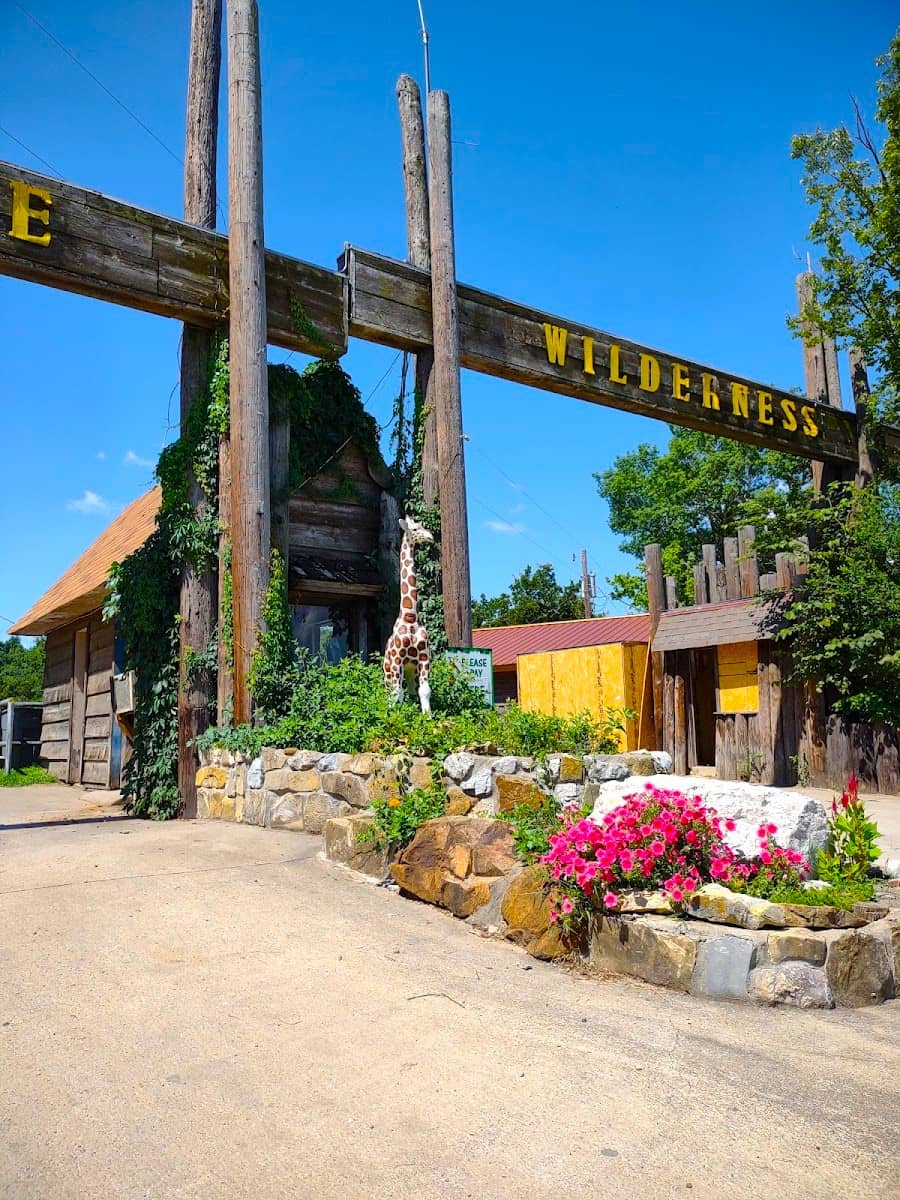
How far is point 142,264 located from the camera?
9062 millimetres

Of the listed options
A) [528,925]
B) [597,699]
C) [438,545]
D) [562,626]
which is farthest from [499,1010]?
[562,626]

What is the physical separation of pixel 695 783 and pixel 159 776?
6.18 m

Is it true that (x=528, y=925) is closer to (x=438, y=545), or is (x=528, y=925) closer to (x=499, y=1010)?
(x=499, y=1010)

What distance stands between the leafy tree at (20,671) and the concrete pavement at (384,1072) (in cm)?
3165

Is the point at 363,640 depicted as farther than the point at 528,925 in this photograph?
Yes

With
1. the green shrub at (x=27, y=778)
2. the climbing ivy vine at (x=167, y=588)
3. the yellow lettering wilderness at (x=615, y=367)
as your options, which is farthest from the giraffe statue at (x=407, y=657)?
the green shrub at (x=27, y=778)

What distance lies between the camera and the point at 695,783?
5816 mm

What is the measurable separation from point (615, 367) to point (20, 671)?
1771 inches

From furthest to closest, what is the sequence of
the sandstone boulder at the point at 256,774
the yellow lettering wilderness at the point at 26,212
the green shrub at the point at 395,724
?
the sandstone boulder at the point at 256,774
the yellow lettering wilderness at the point at 26,212
the green shrub at the point at 395,724

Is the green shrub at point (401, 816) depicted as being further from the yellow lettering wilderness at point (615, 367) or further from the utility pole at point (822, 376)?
the utility pole at point (822, 376)

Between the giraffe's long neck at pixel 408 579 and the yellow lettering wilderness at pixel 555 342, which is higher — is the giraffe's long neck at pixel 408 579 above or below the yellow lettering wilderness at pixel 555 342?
below

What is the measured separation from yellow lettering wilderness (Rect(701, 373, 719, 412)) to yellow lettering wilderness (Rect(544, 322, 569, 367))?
9.16 ft

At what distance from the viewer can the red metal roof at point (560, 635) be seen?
71.9 ft

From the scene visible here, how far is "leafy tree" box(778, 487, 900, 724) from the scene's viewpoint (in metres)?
12.9
